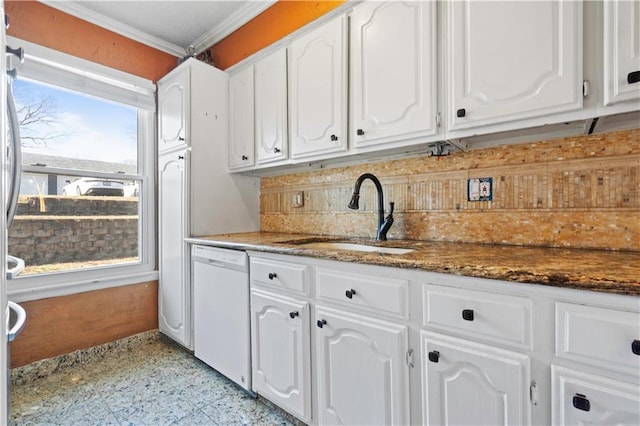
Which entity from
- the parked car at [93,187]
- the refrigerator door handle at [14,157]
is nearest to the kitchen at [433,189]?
the parked car at [93,187]

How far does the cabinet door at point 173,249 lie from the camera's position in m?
2.31

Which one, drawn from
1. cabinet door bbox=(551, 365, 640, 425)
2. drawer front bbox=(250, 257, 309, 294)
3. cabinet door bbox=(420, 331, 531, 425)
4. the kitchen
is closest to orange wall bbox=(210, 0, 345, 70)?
the kitchen

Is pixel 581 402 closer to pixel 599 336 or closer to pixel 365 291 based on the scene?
pixel 599 336

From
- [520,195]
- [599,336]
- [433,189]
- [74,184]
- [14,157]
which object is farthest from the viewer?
[74,184]

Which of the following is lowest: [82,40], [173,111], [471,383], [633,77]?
[471,383]

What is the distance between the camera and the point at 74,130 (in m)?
2.35

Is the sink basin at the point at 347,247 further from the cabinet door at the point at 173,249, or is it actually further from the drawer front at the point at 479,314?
the cabinet door at the point at 173,249

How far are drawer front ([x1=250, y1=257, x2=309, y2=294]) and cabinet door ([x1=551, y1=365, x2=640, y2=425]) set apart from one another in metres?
0.94

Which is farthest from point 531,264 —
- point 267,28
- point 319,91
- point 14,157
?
point 267,28

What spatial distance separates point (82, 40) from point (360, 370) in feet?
9.80

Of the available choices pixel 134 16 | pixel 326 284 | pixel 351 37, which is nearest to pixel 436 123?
pixel 351 37

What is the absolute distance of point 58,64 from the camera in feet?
7.37

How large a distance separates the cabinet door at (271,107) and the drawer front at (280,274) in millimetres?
784

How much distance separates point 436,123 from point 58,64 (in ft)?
8.69
